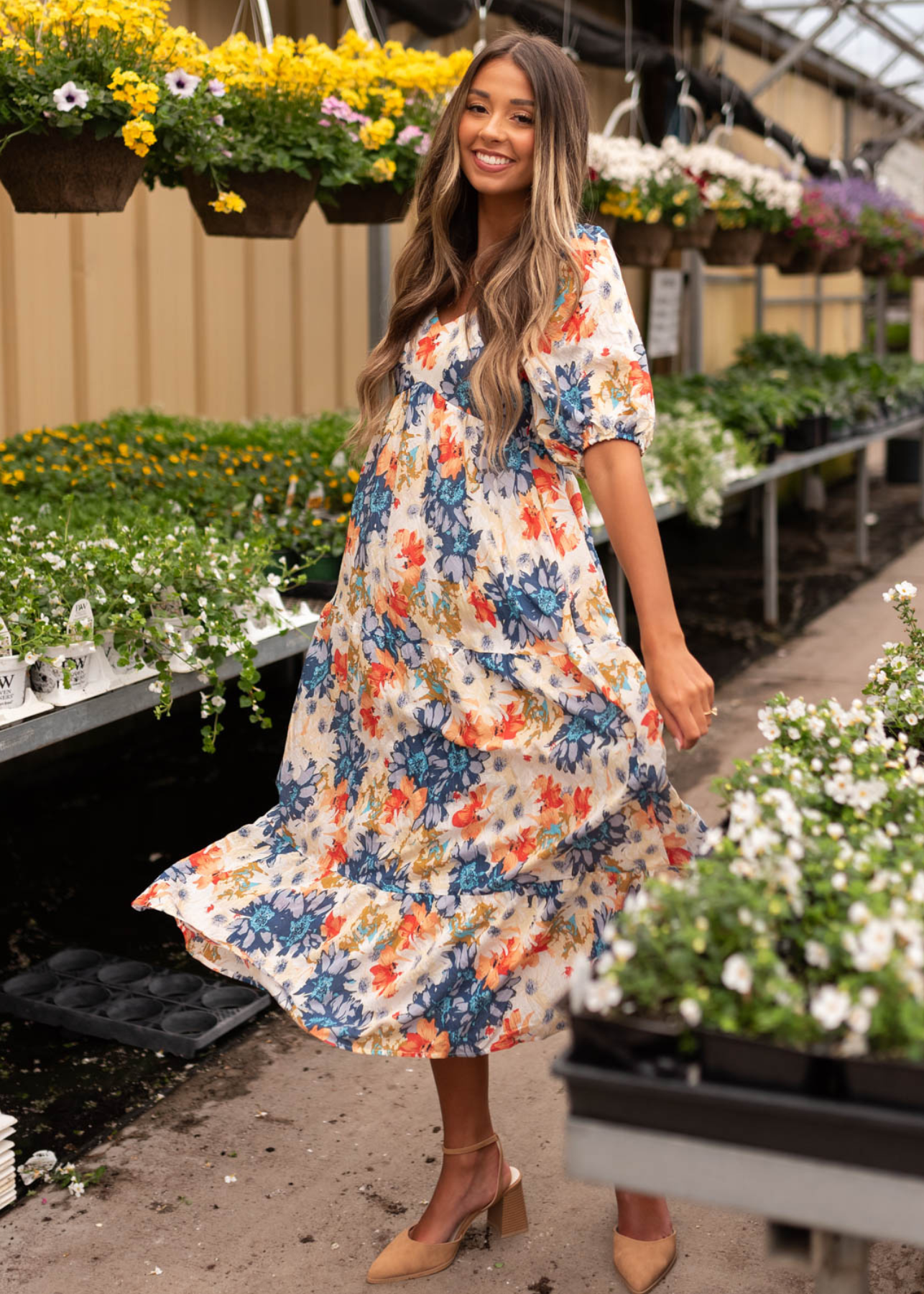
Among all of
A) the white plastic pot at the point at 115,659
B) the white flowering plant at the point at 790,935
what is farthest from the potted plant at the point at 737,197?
the white flowering plant at the point at 790,935

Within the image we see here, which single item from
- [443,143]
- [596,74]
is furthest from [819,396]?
[443,143]

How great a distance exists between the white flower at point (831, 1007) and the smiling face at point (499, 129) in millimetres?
1239

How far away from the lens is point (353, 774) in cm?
206

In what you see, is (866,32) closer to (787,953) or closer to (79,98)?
(79,98)

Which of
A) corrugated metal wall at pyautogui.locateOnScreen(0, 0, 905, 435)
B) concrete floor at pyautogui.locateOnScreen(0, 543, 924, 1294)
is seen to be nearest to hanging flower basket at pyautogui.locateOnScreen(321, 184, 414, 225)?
corrugated metal wall at pyautogui.locateOnScreen(0, 0, 905, 435)

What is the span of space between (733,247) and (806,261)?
3.37 feet

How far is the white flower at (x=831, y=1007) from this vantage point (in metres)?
1.09

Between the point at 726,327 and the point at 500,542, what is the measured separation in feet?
29.2

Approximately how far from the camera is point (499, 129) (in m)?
1.91

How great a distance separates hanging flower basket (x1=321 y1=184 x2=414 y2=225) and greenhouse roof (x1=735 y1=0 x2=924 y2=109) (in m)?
4.87

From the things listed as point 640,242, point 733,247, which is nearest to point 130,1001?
point 640,242

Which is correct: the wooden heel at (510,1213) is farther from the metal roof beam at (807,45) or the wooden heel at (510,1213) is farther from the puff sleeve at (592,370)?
the metal roof beam at (807,45)

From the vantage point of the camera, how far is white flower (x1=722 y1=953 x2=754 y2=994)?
1127 mm

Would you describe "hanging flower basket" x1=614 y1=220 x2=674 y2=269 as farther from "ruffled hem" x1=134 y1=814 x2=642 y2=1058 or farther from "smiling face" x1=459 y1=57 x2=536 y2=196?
"ruffled hem" x1=134 y1=814 x2=642 y2=1058
